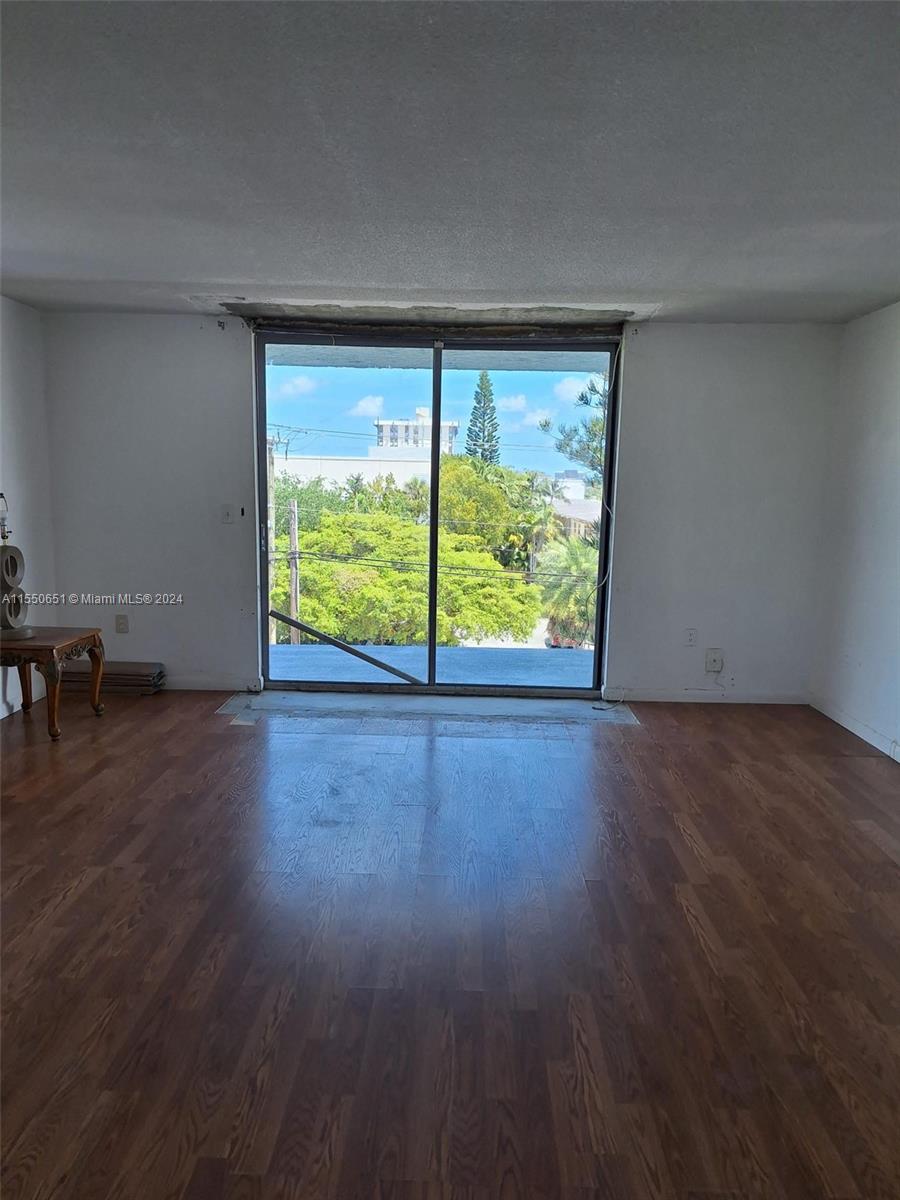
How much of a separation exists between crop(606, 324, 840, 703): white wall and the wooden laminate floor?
123 cm

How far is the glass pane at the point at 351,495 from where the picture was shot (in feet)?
15.4

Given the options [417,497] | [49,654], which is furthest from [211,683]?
[417,497]

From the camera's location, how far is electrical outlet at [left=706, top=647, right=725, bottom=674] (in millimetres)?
4723

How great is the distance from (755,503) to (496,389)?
181cm

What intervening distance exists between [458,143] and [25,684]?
143 inches

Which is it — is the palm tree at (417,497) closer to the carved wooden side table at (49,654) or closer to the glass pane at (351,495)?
the glass pane at (351,495)

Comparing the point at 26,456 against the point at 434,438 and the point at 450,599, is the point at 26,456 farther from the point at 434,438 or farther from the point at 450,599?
the point at 450,599

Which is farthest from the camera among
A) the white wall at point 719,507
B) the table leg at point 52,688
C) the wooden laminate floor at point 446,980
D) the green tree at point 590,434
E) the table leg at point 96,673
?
the green tree at point 590,434

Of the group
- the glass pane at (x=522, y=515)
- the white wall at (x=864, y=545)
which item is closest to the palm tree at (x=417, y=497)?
the glass pane at (x=522, y=515)

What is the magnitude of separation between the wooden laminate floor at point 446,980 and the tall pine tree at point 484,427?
6.92 feet

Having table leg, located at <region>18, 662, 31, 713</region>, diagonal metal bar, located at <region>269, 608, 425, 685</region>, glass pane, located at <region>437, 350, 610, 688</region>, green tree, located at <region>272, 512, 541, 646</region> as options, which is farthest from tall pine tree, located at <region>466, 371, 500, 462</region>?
table leg, located at <region>18, 662, 31, 713</region>

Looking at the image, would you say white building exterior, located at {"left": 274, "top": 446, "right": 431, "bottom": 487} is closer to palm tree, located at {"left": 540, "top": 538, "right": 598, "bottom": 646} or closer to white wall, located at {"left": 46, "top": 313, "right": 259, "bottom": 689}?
white wall, located at {"left": 46, "top": 313, "right": 259, "bottom": 689}

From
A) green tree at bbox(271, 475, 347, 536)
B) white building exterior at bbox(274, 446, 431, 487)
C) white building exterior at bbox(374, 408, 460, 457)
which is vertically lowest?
green tree at bbox(271, 475, 347, 536)

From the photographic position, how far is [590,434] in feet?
15.4
